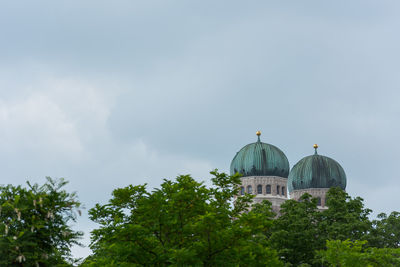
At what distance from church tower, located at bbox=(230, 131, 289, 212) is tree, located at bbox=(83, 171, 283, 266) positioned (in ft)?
248

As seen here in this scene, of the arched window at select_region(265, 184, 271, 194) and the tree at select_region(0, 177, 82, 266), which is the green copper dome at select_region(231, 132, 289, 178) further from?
the tree at select_region(0, 177, 82, 266)

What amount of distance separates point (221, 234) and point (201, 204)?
2.92 metres

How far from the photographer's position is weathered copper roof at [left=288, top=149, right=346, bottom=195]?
109 meters

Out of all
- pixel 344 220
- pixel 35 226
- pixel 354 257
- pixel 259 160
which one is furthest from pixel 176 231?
pixel 259 160

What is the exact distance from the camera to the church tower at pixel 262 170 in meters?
110

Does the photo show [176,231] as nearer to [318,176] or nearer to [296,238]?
[296,238]

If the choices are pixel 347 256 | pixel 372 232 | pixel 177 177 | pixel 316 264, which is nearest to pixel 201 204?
pixel 177 177

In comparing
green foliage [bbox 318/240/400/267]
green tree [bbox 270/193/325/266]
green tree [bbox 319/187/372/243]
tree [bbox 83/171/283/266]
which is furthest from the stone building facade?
tree [bbox 83/171/283/266]

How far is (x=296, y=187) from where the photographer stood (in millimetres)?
110938

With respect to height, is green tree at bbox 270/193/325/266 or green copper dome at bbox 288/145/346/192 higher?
green copper dome at bbox 288/145/346/192

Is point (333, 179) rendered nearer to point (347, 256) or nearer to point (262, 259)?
point (347, 256)

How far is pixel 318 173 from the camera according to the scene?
109500mm

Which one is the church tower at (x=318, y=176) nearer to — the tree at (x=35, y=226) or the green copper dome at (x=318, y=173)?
the green copper dome at (x=318, y=173)

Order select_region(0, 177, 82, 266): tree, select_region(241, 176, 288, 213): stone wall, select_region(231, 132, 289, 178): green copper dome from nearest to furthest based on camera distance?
select_region(0, 177, 82, 266): tree < select_region(241, 176, 288, 213): stone wall < select_region(231, 132, 289, 178): green copper dome
